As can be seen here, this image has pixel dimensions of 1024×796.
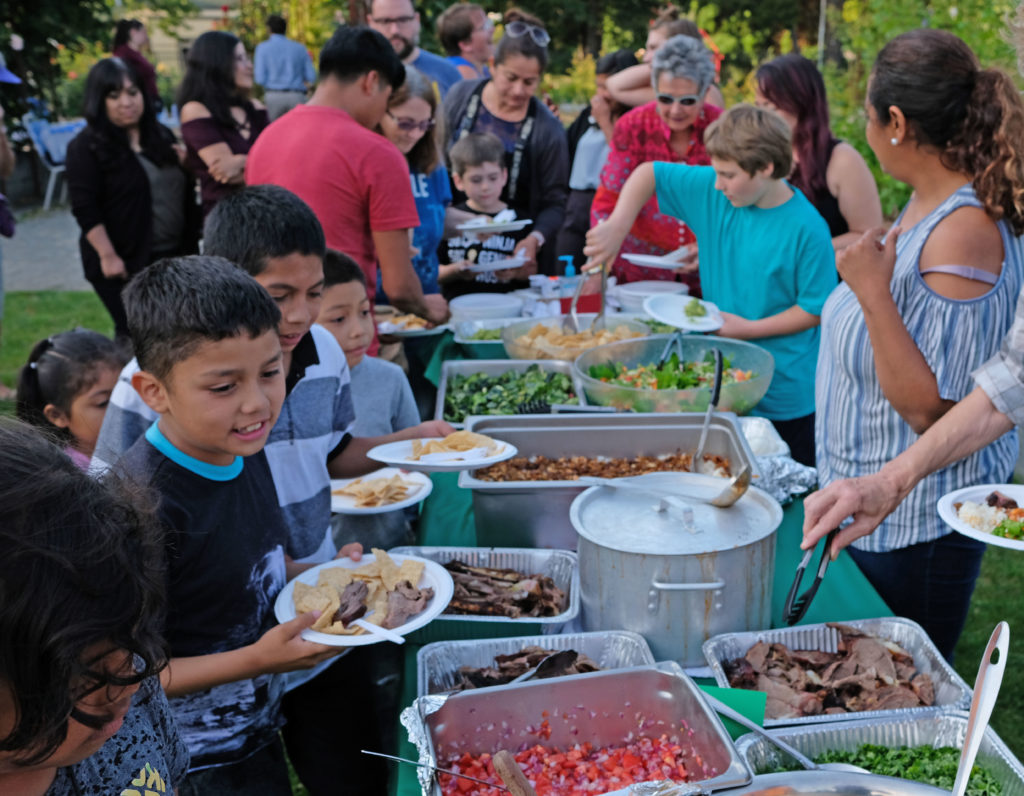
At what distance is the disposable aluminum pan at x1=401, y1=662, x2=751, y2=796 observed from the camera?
4.41ft

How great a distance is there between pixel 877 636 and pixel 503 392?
140 cm

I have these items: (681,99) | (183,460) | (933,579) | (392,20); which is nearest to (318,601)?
(183,460)

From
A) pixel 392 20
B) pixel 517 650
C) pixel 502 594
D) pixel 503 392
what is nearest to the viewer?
pixel 517 650

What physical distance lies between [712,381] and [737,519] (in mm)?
905

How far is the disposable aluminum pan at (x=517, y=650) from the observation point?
151 cm

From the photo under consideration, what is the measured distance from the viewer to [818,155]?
351 centimetres

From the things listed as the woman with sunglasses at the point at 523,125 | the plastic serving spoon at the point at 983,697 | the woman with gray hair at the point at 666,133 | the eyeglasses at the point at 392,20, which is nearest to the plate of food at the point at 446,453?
the plastic serving spoon at the point at 983,697

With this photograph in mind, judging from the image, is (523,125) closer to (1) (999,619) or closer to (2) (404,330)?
(2) (404,330)

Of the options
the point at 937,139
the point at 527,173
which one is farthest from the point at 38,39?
the point at 937,139

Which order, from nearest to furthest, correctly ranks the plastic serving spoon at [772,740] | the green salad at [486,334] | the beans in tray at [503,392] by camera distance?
the plastic serving spoon at [772,740], the beans in tray at [503,392], the green salad at [486,334]

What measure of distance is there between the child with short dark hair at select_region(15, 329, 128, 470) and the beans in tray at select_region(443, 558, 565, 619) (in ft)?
3.94

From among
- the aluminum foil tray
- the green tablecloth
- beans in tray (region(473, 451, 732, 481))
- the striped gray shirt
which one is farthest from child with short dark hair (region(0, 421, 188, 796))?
the striped gray shirt

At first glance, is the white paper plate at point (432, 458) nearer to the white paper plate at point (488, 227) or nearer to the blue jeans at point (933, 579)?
the blue jeans at point (933, 579)

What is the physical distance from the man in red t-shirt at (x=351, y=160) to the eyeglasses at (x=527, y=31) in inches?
59.7
